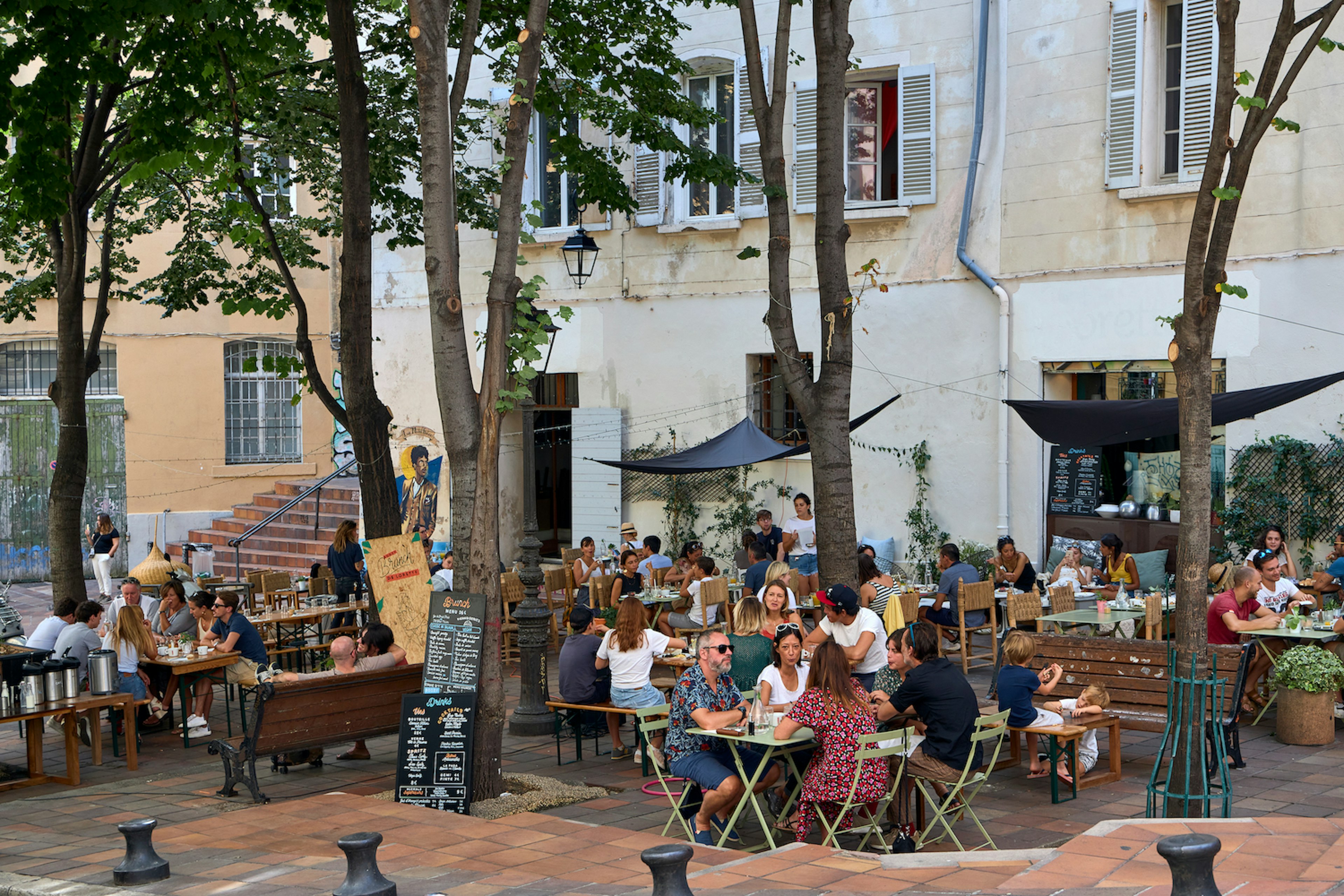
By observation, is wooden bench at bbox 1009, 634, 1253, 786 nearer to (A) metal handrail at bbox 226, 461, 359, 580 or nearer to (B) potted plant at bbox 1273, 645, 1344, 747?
(B) potted plant at bbox 1273, 645, 1344, 747

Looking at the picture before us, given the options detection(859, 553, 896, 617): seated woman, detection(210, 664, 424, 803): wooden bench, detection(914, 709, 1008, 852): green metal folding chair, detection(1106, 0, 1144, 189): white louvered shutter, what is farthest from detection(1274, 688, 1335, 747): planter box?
detection(1106, 0, 1144, 189): white louvered shutter

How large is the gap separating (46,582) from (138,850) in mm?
18352

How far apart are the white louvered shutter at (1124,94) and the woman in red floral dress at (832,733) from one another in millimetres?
9036

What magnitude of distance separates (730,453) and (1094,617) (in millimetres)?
4575

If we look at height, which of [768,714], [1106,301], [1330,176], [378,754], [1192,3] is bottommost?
[378,754]

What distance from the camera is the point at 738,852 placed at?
22.2 feet

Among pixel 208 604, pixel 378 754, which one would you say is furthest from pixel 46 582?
pixel 378 754

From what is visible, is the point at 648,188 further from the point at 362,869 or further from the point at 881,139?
the point at 362,869

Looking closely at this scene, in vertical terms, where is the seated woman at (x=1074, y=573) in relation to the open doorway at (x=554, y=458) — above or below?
below

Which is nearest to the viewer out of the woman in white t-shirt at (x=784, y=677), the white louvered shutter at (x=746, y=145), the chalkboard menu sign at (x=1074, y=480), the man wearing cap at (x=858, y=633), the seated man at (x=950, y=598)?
the woman in white t-shirt at (x=784, y=677)

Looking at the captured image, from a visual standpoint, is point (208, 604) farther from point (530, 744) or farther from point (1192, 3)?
point (1192, 3)

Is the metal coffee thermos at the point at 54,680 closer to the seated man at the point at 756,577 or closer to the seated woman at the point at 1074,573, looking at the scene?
the seated man at the point at 756,577

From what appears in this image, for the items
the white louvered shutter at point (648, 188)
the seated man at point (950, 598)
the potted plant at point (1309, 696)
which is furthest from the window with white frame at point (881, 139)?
the potted plant at point (1309, 696)

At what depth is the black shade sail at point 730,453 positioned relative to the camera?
14.2 metres
